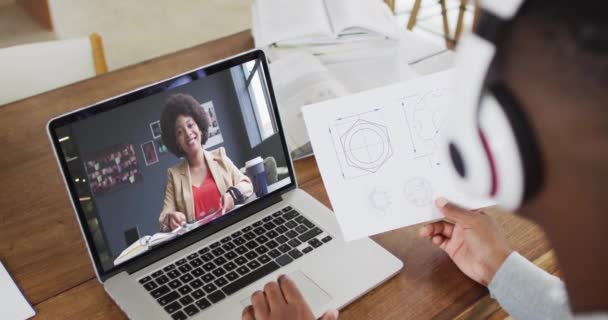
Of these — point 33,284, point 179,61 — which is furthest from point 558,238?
point 179,61

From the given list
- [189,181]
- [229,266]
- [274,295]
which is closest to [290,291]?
[274,295]

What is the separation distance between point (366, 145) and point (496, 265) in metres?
0.26

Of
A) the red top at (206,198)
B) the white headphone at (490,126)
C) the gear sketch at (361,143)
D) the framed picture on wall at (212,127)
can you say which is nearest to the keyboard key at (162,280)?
the red top at (206,198)

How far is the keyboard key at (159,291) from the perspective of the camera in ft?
2.83

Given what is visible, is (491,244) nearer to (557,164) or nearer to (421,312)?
(421,312)

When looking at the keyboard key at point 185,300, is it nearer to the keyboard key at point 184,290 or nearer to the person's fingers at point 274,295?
the keyboard key at point 184,290

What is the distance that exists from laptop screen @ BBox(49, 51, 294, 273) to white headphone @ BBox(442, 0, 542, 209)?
53 centimetres

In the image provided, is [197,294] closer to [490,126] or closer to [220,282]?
[220,282]

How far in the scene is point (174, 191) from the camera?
91 centimetres

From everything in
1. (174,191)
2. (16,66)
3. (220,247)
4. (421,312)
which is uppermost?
(16,66)

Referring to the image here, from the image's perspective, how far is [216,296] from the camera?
2.82 feet

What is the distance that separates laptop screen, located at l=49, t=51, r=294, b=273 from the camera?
2.79 feet

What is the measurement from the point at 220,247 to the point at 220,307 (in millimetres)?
112

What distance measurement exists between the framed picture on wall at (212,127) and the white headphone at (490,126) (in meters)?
0.53
